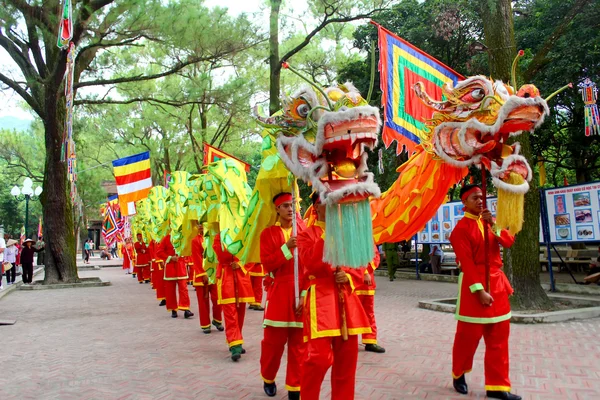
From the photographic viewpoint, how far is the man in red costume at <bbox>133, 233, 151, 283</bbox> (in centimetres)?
1547

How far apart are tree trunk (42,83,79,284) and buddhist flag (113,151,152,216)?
1.77 metres

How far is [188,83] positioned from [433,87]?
10447 mm

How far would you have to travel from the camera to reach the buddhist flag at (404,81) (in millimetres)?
6973

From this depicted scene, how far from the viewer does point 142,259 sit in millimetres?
16141

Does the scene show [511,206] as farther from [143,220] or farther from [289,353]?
[143,220]

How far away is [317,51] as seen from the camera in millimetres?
21938

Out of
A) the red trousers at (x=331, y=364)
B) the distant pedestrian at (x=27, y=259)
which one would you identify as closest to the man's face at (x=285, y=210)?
the red trousers at (x=331, y=364)

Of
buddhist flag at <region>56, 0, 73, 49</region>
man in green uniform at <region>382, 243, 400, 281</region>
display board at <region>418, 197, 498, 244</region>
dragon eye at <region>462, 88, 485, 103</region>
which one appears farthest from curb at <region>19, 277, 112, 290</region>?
dragon eye at <region>462, 88, 485, 103</region>

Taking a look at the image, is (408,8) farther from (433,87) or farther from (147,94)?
(147,94)

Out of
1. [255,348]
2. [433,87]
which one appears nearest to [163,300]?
[255,348]

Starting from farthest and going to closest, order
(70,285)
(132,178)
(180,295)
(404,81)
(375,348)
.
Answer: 1. (70,285)
2. (132,178)
3. (180,295)
4. (404,81)
5. (375,348)

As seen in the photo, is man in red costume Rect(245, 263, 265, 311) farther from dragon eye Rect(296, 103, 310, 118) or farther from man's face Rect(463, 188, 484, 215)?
dragon eye Rect(296, 103, 310, 118)

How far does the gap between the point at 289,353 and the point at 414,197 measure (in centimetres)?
204

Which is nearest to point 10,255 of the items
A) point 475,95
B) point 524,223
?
point 524,223
